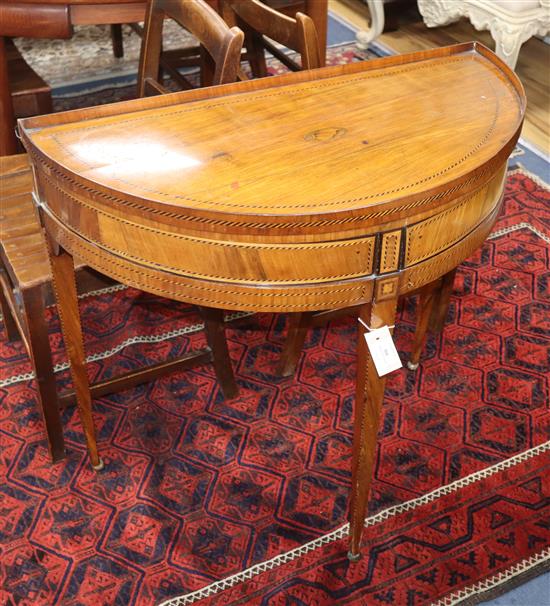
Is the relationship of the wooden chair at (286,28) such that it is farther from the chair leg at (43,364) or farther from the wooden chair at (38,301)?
the chair leg at (43,364)

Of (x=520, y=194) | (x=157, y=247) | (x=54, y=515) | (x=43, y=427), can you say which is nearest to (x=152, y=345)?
(x=43, y=427)

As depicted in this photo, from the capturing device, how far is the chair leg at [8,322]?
243 cm

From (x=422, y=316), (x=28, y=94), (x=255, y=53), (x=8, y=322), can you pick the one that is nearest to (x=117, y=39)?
(x=28, y=94)

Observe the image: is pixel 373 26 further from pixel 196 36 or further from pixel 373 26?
pixel 196 36

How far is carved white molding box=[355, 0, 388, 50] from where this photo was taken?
434cm

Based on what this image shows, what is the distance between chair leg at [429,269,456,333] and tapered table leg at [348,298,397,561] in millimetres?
849

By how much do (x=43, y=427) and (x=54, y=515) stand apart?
318 millimetres

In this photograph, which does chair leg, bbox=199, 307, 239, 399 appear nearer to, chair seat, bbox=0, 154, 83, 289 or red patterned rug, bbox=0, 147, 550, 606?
red patterned rug, bbox=0, 147, 550, 606

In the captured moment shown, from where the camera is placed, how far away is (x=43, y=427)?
2.27m

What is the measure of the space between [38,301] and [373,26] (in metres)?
3.15

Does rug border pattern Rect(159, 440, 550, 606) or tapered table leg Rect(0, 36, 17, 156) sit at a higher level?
tapered table leg Rect(0, 36, 17, 156)

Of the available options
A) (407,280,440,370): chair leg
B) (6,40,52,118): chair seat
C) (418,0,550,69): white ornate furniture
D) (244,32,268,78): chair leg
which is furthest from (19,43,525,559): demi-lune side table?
(418,0,550,69): white ornate furniture

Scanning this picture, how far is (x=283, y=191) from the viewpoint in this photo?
140 cm

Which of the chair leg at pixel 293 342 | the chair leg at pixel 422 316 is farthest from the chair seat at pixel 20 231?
the chair leg at pixel 422 316
